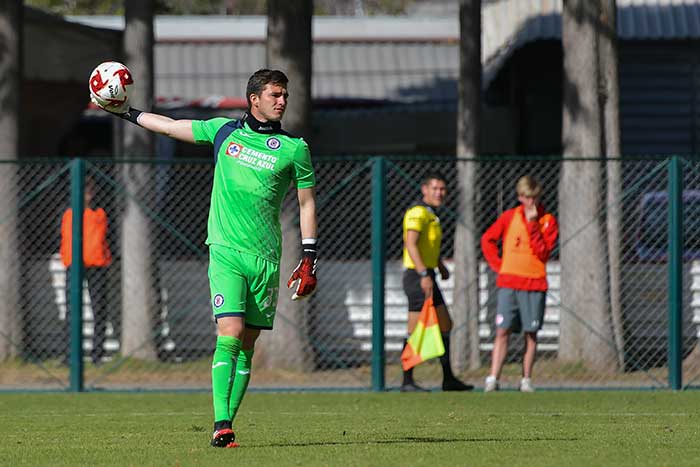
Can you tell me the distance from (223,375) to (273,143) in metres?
1.31

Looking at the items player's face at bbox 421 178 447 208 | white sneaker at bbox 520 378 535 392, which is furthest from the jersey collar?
white sneaker at bbox 520 378 535 392

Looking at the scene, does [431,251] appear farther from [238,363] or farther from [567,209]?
[238,363]

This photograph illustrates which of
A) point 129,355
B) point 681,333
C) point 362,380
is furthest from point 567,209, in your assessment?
point 129,355

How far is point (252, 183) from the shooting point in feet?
26.5

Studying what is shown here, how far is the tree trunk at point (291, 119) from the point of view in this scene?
1477 centimetres

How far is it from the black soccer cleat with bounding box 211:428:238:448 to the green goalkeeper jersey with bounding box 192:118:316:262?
0.99 metres

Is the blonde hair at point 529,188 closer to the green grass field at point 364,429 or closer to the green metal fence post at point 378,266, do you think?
the green metal fence post at point 378,266

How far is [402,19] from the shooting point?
27.7 meters

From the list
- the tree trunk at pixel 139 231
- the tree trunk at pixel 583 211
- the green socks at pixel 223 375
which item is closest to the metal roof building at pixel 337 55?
the tree trunk at pixel 139 231

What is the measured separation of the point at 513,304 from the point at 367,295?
2.63 meters

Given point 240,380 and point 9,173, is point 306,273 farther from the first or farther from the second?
point 9,173

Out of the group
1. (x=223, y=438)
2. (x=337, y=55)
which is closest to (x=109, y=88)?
(x=223, y=438)

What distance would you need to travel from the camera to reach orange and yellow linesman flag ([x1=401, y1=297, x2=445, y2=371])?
13.1m

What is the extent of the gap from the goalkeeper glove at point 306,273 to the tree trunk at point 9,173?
7.63 meters
